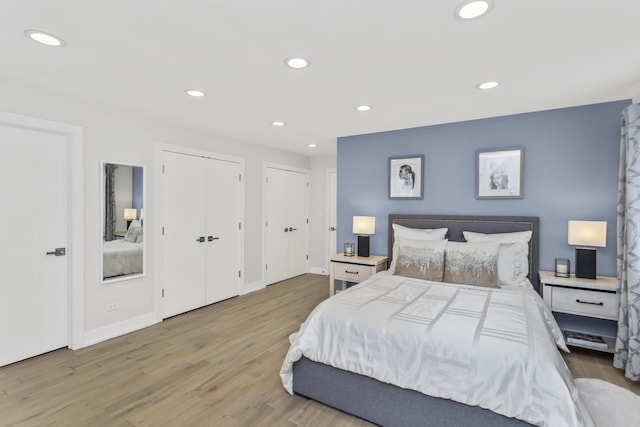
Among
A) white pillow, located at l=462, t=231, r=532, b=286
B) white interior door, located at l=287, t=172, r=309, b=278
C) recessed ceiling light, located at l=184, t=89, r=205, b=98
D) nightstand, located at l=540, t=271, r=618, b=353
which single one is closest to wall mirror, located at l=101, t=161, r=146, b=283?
recessed ceiling light, located at l=184, t=89, r=205, b=98

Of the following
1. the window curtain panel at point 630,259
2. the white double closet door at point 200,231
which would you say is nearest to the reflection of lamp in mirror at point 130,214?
the white double closet door at point 200,231

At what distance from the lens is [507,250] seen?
313 centimetres

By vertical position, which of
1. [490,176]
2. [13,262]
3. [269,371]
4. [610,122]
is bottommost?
[269,371]

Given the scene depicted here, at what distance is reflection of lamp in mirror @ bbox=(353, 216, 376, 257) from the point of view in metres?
4.19

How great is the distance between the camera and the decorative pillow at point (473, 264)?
2984 mm

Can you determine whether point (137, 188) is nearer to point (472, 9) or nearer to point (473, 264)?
point (472, 9)

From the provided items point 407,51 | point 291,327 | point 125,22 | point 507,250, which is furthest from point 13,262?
point 507,250

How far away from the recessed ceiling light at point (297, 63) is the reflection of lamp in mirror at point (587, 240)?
294 centimetres

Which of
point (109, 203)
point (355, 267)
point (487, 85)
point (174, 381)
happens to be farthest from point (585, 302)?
point (109, 203)

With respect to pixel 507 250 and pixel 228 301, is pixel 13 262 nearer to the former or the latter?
pixel 228 301

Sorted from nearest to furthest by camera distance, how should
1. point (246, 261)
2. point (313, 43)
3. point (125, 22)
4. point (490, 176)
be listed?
point (125, 22) → point (313, 43) → point (490, 176) → point (246, 261)

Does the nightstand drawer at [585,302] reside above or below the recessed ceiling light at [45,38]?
below

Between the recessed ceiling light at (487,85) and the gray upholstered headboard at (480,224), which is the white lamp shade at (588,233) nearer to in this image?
the gray upholstered headboard at (480,224)

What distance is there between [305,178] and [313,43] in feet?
14.5
